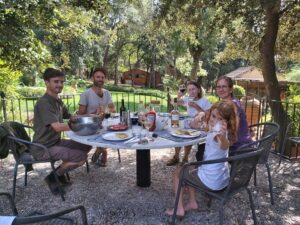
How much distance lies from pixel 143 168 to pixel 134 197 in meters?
0.36

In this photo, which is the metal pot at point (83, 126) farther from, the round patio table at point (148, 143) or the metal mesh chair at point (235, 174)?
the metal mesh chair at point (235, 174)

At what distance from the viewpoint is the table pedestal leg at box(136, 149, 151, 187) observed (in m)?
3.41

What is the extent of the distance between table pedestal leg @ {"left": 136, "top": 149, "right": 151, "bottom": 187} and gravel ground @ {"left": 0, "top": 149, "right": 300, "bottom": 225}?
0.08 metres

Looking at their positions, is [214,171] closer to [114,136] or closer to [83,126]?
[114,136]

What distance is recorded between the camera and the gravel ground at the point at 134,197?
111 inches

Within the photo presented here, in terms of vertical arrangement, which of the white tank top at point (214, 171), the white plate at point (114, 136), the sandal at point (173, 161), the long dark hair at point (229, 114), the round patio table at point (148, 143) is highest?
the long dark hair at point (229, 114)

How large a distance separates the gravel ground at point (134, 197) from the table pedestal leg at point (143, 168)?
3.3 inches

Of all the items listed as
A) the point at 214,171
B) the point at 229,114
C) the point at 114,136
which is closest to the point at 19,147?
the point at 114,136

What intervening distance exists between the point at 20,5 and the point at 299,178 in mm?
4230

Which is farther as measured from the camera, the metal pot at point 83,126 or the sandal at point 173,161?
the sandal at point 173,161

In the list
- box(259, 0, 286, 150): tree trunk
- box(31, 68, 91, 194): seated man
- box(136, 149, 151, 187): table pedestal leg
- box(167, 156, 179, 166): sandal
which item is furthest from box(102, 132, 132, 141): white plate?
box(259, 0, 286, 150): tree trunk

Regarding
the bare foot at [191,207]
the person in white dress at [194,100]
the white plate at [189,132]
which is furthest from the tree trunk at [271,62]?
the bare foot at [191,207]

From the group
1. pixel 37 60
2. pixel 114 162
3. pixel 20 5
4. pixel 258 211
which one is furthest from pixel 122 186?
pixel 20 5

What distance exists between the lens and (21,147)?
10.5 ft
